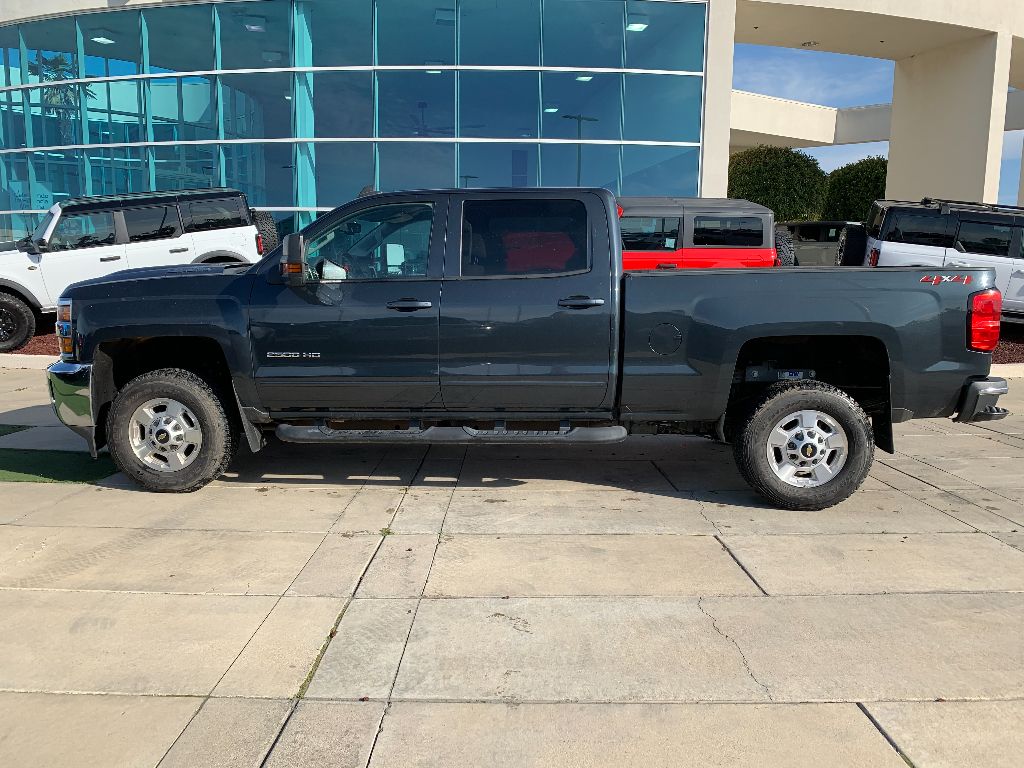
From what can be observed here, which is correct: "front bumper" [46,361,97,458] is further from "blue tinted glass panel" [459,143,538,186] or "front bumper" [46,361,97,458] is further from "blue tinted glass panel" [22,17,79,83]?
"blue tinted glass panel" [22,17,79,83]

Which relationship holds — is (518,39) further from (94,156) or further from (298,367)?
(298,367)

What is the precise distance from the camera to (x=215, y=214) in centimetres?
1203

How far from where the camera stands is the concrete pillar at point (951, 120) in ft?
59.9

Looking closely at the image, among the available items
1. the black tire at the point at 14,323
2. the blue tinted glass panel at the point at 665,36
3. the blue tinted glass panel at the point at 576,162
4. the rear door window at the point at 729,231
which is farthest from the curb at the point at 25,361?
the blue tinted glass panel at the point at 665,36

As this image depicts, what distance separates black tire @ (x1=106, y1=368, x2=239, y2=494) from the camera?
501cm

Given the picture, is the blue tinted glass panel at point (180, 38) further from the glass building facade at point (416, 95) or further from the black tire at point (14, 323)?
the black tire at point (14, 323)

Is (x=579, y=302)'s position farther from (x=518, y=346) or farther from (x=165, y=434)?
(x=165, y=434)

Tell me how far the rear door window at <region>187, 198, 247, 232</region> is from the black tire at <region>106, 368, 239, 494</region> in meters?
7.59

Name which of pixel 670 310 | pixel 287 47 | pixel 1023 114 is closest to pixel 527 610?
pixel 670 310

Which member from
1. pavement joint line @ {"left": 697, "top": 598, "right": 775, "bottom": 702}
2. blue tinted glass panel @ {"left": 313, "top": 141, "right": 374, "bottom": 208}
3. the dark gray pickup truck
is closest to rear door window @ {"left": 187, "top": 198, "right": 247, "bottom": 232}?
blue tinted glass panel @ {"left": 313, "top": 141, "right": 374, "bottom": 208}

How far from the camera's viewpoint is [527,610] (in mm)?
3459

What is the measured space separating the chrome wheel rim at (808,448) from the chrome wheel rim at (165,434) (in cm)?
371

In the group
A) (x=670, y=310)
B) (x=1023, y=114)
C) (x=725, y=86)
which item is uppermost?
(x=1023, y=114)

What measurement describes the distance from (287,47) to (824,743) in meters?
17.6
